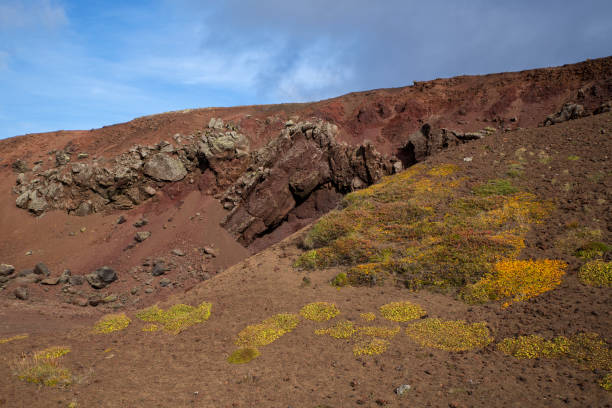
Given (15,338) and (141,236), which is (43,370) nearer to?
(15,338)

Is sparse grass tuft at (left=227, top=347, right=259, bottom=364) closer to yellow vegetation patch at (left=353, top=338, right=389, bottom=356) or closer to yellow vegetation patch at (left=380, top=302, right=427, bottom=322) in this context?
yellow vegetation patch at (left=353, top=338, right=389, bottom=356)

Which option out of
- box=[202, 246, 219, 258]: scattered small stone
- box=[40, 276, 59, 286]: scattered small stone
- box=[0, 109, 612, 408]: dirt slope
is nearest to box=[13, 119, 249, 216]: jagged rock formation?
box=[202, 246, 219, 258]: scattered small stone

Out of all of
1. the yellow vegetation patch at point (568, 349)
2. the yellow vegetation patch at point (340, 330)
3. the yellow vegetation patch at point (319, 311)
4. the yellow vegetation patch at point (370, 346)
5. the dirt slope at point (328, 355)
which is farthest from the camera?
the yellow vegetation patch at point (319, 311)

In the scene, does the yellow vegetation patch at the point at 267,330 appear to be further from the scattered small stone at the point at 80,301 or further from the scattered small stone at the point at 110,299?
the scattered small stone at the point at 80,301

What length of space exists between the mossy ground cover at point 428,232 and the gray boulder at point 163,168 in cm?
2131

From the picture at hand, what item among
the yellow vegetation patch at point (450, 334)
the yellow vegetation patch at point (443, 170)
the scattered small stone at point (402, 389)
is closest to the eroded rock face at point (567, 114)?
the yellow vegetation patch at point (443, 170)

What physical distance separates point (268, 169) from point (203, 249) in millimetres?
10126

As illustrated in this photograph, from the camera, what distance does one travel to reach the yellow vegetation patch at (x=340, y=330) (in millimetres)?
12055

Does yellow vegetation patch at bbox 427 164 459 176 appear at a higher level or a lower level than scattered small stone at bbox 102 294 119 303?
higher

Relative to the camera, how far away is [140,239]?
31.8 m

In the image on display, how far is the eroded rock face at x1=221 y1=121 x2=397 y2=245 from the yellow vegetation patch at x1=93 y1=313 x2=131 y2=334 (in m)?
16.0

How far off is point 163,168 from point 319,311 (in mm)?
30131

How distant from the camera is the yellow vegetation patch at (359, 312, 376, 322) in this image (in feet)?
42.8

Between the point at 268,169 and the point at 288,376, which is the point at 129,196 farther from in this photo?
the point at 288,376
